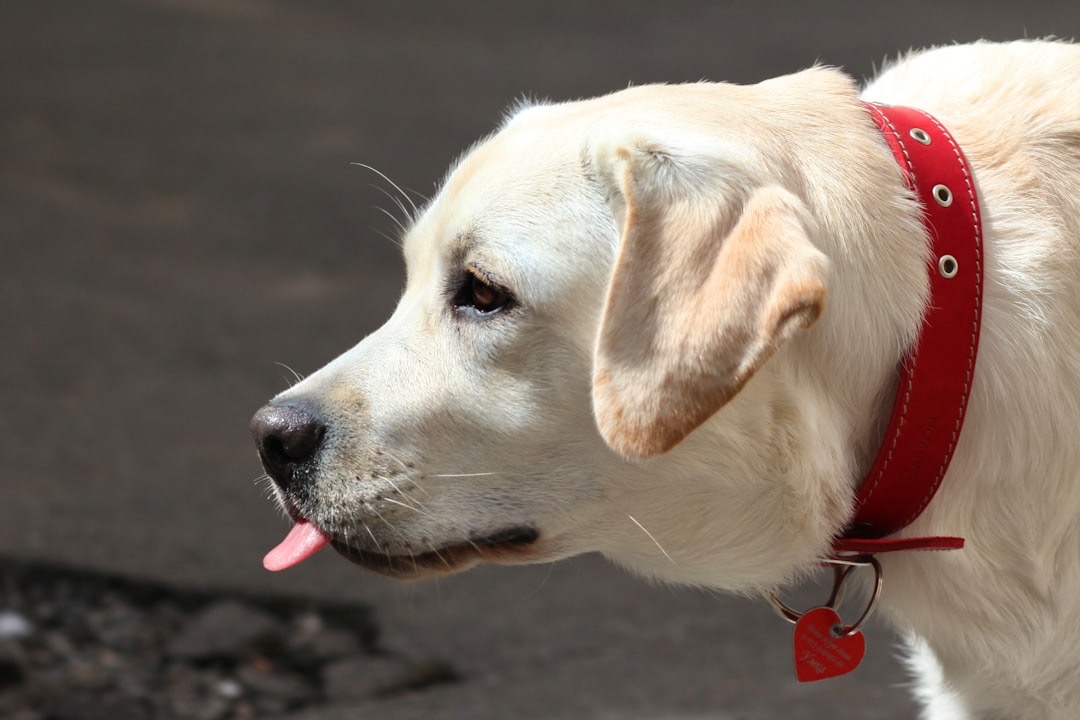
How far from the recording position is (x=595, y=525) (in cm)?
256

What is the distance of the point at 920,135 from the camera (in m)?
2.51

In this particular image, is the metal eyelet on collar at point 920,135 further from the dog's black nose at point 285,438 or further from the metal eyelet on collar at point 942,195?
the dog's black nose at point 285,438

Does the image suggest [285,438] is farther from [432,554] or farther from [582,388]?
[582,388]

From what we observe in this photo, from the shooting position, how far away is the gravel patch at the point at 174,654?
381 cm

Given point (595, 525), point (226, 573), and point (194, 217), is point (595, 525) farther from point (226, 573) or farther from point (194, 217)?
point (194, 217)

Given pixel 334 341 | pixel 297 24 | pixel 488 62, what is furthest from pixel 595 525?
pixel 297 24

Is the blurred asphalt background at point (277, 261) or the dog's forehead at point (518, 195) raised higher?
the dog's forehead at point (518, 195)

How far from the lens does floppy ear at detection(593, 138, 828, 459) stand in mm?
2113

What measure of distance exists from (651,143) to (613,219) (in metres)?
0.16

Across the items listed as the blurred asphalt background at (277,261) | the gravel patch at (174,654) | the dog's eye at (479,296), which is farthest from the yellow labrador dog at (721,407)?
the blurred asphalt background at (277,261)

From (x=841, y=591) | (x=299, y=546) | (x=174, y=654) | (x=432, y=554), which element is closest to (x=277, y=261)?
(x=174, y=654)

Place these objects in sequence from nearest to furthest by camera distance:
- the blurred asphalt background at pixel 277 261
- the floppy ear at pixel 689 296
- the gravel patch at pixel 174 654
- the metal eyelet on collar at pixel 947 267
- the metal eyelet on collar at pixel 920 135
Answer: the floppy ear at pixel 689 296, the metal eyelet on collar at pixel 947 267, the metal eyelet on collar at pixel 920 135, the gravel patch at pixel 174 654, the blurred asphalt background at pixel 277 261

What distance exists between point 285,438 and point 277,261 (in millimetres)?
4393

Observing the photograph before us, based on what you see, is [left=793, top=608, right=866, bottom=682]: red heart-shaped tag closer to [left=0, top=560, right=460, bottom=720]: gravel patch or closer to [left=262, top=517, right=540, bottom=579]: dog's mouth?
[left=262, top=517, right=540, bottom=579]: dog's mouth
